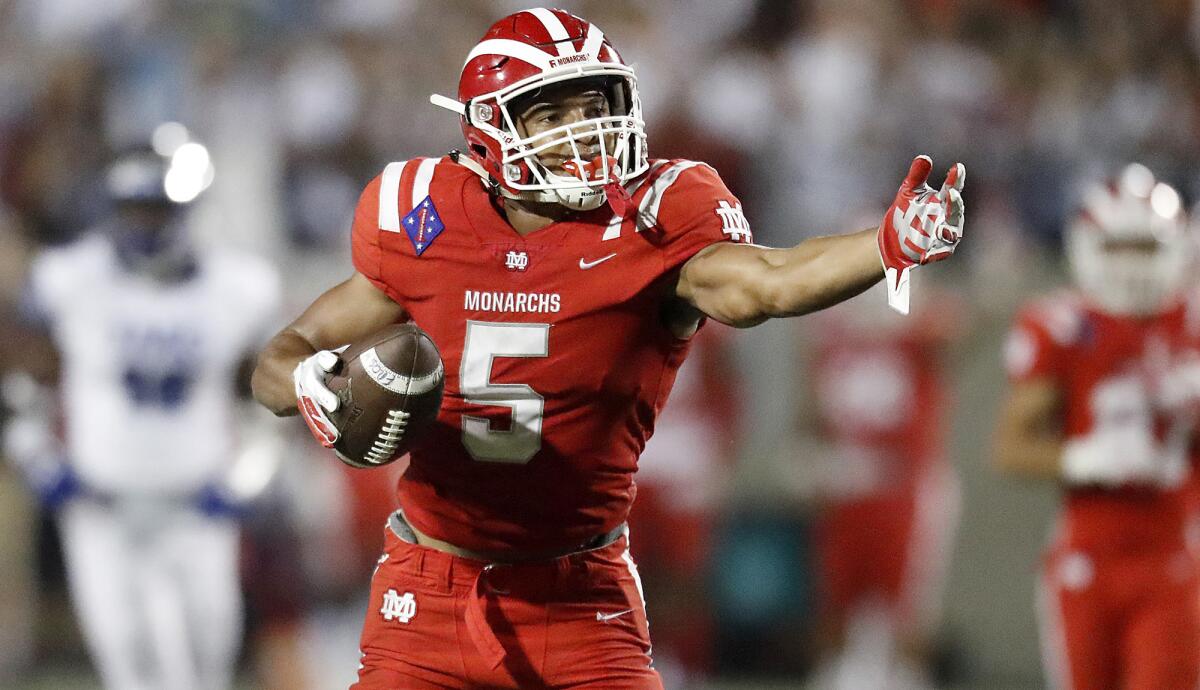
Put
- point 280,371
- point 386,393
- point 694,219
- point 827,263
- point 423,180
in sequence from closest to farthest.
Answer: point 827,263 < point 386,393 < point 694,219 < point 280,371 < point 423,180

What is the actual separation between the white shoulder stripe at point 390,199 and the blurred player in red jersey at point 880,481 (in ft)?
13.4

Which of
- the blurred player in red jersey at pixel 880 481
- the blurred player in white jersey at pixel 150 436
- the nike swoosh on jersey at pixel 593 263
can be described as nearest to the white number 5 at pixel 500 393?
the nike swoosh on jersey at pixel 593 263

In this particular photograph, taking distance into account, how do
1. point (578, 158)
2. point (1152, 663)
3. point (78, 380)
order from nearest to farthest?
point (578, 158)
point (1152, 663)
point (78, 380)

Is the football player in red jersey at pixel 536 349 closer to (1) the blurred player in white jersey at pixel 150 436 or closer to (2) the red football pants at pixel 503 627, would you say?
(2) the red football pants at pixel 503 627

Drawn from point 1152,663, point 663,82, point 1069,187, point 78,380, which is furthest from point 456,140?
point 1152,663

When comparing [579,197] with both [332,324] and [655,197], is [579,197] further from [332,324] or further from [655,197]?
[332,324]

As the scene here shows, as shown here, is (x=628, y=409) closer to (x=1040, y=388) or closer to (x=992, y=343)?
(x=1040, y=388)

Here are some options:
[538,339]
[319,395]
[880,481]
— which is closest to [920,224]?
[538,339]

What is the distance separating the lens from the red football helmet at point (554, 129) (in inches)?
115

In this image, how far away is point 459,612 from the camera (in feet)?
9.69

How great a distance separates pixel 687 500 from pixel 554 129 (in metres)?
4.03

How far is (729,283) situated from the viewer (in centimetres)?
281

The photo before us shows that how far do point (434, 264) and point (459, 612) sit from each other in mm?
594

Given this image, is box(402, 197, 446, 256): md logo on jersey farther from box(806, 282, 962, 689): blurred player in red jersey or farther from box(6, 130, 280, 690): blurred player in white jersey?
box(806, 282, 962, 689): blurred player in red jersey
